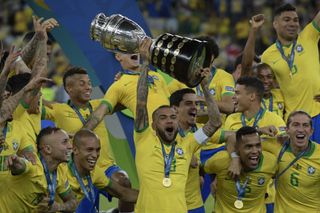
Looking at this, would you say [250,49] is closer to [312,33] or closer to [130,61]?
[312,33]

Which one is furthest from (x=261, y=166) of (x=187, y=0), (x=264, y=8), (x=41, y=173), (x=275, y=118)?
(x=187, y=0)

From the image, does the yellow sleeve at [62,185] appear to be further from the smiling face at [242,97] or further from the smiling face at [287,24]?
the smiling face at [287,24]

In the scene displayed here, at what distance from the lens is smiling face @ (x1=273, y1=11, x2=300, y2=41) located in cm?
1029

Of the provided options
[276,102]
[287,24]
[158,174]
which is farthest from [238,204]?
[287,24]

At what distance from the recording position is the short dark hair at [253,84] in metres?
9.61

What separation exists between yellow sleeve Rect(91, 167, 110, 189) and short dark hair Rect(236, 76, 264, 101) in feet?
4.91

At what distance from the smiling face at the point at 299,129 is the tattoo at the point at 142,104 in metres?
1.27

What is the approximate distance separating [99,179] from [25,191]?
4.03ft

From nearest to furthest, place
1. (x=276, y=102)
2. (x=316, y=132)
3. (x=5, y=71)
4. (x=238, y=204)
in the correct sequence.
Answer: (x=5, y=71) → (x=238, y=204) → (x=316, y=132) → (x=276, y=102)

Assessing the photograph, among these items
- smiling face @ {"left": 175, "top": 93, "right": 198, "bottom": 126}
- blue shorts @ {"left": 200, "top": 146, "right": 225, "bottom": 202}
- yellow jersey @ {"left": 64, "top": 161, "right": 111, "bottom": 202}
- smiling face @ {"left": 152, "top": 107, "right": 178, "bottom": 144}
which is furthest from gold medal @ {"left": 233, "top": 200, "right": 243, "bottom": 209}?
yellow jersey @ {"left": 64, "top": 161, "right": 111, "bottom": 202}

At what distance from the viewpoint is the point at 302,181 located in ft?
30.3

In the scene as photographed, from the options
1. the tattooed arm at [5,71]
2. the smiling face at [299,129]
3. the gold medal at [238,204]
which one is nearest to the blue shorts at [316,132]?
→ the smiling face at [299,129]

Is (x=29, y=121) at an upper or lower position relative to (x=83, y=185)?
upper

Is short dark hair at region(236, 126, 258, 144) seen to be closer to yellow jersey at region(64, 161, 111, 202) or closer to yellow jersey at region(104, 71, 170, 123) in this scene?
yellow jersey at region(104, 71, 170, 123)
